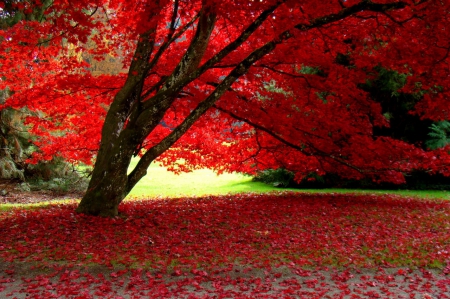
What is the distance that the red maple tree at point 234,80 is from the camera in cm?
679

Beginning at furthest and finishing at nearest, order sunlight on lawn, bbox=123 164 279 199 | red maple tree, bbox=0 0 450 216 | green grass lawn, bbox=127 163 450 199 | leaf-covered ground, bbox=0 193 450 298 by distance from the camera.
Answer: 1. sunlight on lawn, bbox=123 164 279 199
2. green grass lawn, bbox=127 163 450 199
3. red maple tree, bbox=0 0 450 216
4. leaf-covered ground, bbox=0 193 450 298

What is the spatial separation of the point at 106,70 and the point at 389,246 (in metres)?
28.2

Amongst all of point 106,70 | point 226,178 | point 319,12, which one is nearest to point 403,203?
point 319,12

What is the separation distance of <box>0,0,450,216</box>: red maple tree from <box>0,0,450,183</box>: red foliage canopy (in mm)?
31

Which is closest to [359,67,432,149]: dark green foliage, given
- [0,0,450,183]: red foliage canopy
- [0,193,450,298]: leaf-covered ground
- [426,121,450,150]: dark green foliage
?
[426,121,450,150]: dark green foliage

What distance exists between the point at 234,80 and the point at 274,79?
2934 mm

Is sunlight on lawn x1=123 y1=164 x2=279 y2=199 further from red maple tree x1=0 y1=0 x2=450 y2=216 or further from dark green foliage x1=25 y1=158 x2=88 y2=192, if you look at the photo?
red maple tree x1=0 y1=0 x2=450 y2=216

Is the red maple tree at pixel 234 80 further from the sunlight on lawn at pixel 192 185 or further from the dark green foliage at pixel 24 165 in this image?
the sunlight on lawn at pixel 192 185

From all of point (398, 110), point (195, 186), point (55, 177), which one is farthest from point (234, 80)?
point (195, 186)

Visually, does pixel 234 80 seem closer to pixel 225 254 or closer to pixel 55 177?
pixel 225 254

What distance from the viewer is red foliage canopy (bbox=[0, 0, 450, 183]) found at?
7.59 m

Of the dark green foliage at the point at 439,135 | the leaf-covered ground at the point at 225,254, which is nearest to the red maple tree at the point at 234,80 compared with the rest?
the leaf-covered ground at the point at 225,254

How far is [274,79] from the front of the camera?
9.46m

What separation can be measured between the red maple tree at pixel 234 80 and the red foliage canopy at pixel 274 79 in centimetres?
3
